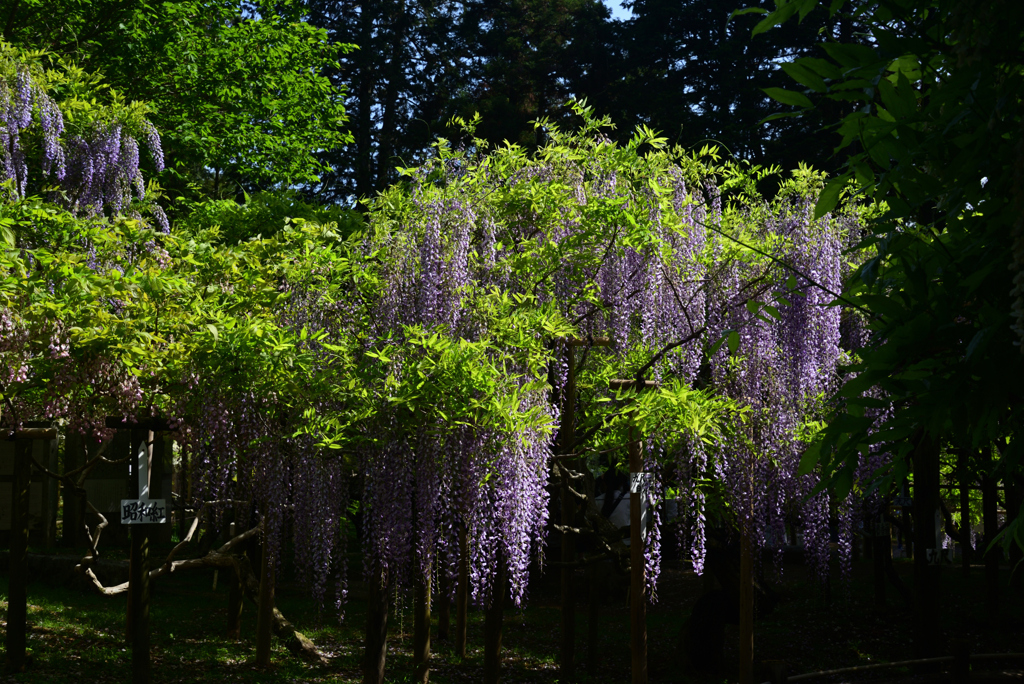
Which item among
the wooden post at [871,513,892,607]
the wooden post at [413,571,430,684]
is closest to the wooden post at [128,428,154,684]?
the wooden post at [413,571,430,684]

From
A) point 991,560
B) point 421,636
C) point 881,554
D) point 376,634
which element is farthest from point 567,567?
point 881,554

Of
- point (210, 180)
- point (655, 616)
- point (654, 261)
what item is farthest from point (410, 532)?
point (210, 180)

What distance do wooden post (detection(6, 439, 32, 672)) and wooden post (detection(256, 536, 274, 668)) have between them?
6.72 feet

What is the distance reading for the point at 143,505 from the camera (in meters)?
6.93

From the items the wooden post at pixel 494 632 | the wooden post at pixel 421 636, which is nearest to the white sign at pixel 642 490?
the wooden post at pixel 494 632

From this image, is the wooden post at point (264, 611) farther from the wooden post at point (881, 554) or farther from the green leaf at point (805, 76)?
the wooden post at point (881, 554)

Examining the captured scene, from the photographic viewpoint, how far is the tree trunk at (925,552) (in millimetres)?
8664

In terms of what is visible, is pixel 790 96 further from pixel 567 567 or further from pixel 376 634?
pixel 567 567

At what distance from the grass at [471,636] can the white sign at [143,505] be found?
2.18 metres

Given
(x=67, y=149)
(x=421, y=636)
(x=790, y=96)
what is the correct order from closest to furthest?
(x=790, y=96), (x=421, y=636), (x=67, y=149)

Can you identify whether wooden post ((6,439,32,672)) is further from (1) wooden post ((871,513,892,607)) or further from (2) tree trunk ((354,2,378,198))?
(2) tree trunk ((354,2,378,198))

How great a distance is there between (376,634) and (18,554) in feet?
11.1

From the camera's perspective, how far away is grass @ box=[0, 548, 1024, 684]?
9.11 meters

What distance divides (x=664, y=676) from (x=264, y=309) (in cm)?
586
